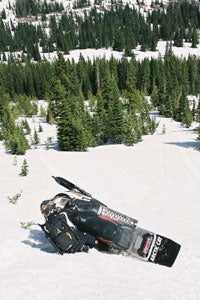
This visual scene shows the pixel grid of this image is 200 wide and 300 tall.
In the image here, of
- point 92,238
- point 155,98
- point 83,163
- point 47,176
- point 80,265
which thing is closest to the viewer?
point 80,265

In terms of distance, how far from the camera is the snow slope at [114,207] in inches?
304

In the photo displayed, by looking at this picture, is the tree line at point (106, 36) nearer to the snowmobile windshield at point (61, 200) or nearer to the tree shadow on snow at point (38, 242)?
the tree shadow on snow at point (38, 242)

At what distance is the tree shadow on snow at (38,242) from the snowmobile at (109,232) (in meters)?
0.89

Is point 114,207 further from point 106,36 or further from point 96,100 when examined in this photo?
point 106,36

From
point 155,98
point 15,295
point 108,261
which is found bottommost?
point 155,98

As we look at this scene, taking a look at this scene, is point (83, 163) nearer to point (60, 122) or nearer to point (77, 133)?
point (77, 133)

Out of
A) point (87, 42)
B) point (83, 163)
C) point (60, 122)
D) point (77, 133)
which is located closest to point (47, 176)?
point (83, 163)

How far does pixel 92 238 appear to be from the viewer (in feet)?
32.9

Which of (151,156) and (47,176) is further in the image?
(151,156)

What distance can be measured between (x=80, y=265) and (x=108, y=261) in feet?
2.72

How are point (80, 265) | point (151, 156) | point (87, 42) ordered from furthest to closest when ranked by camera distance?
point (87, 42) → point (151, 156) → point (80, 265)

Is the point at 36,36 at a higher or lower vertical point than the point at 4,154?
higher

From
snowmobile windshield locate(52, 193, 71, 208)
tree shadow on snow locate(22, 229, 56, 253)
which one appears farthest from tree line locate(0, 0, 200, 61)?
snowmobile windshield locate(52, 193, 71, 208)

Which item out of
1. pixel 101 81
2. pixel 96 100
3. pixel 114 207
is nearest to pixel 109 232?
pixel 114 207
